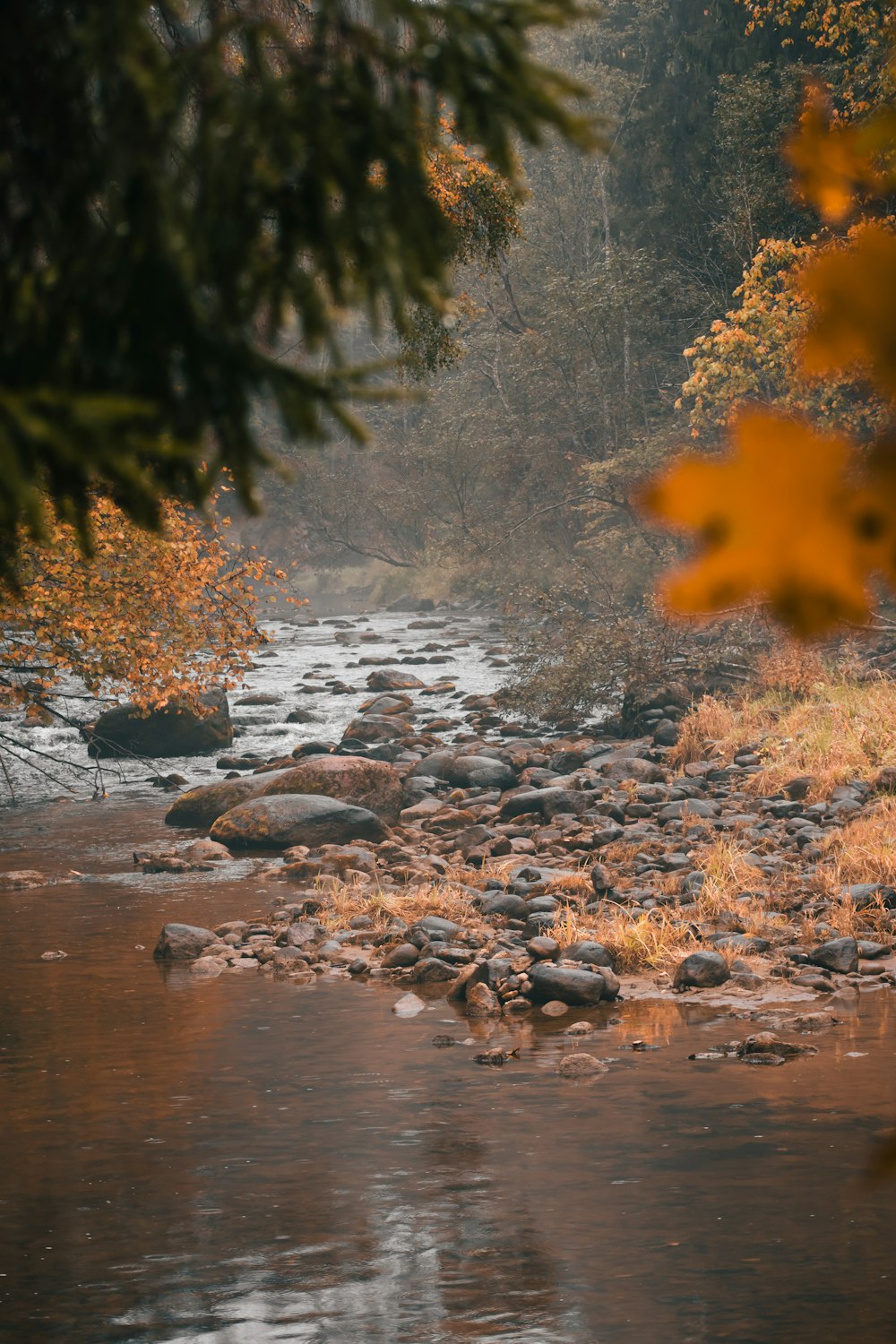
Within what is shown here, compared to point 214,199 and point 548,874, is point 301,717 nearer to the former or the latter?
point 548,874

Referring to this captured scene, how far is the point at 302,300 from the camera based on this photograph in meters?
2.46

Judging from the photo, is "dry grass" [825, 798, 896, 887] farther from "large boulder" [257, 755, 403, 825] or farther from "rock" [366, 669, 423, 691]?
"rock" [366, 669, 423, 691]

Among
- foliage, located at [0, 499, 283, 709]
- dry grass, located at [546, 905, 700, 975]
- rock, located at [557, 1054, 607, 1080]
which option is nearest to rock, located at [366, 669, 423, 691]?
foliage, located at [0, 499, 283, 709]

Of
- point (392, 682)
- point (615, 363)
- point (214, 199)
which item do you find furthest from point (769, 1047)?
point (615, 363)

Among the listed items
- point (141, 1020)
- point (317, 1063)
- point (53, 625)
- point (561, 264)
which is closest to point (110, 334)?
point (317, 1063)

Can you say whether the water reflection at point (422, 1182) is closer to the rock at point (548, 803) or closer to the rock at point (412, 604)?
the rock at point (548, 803)

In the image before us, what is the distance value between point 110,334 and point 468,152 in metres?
9.49

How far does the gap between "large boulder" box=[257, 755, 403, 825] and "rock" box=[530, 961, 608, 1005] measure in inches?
307

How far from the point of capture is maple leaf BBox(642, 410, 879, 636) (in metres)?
1.19

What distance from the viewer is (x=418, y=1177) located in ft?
25.5

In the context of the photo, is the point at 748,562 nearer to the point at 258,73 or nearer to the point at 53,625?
the point at 258,73

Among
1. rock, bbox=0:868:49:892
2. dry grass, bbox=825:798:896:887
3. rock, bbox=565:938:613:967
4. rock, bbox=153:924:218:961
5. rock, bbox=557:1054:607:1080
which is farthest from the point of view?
rock, bbox=0:868:49:892

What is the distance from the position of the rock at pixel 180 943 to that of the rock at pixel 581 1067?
4.45 metres

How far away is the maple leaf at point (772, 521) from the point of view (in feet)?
3.91
